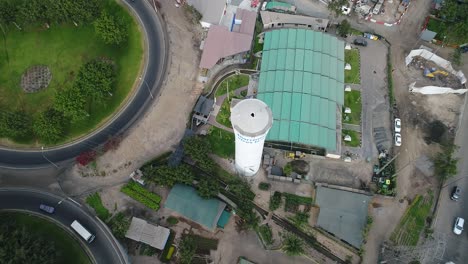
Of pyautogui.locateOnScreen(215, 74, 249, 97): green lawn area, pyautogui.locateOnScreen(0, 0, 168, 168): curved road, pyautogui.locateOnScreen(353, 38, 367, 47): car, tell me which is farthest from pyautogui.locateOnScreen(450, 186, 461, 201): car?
pyautogui.locateOnScreen(0, 0, 168, 168): curved road

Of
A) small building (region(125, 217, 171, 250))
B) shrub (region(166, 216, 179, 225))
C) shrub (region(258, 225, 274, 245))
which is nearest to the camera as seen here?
small building (region(125, 217, 171, 250))

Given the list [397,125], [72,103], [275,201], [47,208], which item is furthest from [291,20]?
[47,208]

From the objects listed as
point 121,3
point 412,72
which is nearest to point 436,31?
point 412,72

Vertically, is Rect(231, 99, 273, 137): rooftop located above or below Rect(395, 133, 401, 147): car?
below

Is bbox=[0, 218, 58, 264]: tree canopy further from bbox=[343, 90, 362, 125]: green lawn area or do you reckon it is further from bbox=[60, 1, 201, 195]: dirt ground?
bbox=[343, 90, 362, 125]: green lawn area

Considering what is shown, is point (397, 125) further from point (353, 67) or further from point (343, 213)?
point (343, 213)

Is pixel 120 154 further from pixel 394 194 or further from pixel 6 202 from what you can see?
pixel 394 194

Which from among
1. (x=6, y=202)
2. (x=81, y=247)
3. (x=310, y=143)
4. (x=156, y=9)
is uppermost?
(x=156, y=9)
